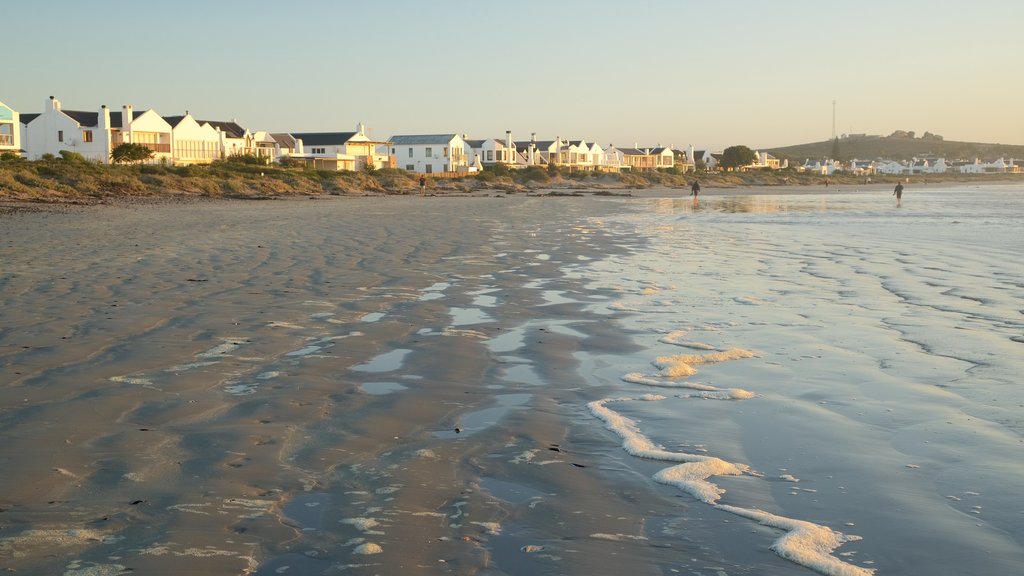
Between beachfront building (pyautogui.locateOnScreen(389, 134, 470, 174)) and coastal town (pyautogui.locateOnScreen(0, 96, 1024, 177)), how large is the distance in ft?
0.45

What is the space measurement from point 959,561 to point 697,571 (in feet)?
3.84

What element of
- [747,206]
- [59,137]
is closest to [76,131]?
[59,137]

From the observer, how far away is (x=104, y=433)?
18.5 feet

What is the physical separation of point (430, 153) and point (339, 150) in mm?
14260

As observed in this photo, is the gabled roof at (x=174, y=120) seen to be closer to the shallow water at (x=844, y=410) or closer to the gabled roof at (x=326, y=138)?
the gabled roof at (x=326, y=138)

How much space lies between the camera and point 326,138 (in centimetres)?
11744

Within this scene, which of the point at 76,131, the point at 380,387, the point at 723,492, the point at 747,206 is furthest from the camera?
the point at 76,131

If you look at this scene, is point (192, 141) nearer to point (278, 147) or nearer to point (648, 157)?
point (278, 147)

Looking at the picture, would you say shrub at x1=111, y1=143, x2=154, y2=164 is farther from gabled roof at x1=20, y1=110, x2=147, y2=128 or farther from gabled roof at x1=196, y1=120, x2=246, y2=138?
gabled roof at x1=196, y1=120, x2=246, y2=138

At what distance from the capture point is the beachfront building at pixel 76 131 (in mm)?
81250

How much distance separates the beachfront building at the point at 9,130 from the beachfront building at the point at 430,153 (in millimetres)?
55795

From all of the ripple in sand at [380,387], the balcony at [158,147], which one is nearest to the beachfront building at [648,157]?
the balcony at [158,147]

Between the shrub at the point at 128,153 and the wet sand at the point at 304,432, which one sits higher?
the shrub at the point at 128,153

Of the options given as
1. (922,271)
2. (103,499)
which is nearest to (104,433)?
(103,499)
